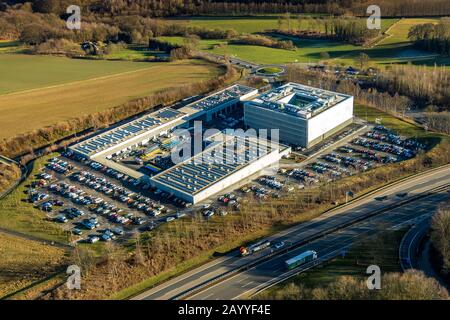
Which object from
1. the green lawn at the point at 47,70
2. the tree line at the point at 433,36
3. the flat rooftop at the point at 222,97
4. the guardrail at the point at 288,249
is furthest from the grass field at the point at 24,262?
the tree line at the point at 433,36

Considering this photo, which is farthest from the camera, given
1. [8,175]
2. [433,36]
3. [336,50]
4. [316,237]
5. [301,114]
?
[336,50]

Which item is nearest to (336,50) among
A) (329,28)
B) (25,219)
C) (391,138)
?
(329,28)

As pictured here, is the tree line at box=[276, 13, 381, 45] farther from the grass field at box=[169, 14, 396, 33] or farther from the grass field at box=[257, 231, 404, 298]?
the grass field at box=[257, 231, 404, 298]

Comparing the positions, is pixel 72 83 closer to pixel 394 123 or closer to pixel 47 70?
pixel 47 70

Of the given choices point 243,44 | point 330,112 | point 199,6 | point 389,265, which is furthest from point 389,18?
point 389,265

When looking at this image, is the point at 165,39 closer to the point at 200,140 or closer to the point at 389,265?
the point at 200,140

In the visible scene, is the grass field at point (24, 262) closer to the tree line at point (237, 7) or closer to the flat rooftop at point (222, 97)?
the flat rooftop at point (222, 97)
